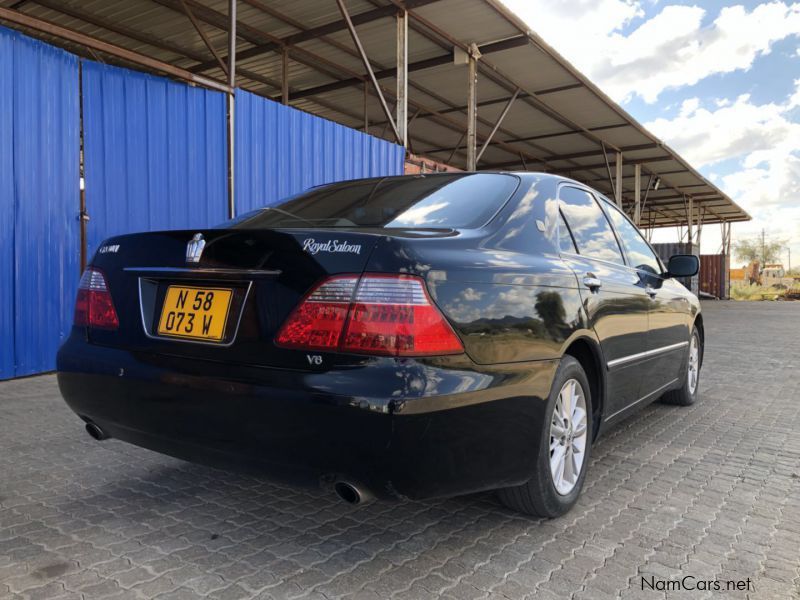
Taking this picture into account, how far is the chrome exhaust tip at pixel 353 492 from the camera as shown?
180cm

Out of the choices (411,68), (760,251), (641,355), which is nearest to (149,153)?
(641,355)

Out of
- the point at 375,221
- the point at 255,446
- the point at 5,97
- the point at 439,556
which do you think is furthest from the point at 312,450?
the point at 5,97

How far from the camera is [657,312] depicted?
3.67 m

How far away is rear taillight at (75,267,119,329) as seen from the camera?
233 cm

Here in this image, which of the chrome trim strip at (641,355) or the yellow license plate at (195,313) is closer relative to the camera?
the yellow license plate at (195,313)

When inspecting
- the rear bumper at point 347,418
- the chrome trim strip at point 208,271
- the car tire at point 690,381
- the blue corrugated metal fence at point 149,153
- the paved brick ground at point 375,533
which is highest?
the blue corrugated metal fence at point 149,153

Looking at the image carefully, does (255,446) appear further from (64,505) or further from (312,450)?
(64,505)

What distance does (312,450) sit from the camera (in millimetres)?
1808

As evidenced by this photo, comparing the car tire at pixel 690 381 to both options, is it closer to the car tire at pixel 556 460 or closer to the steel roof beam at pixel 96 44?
the car tire at pixel 556 460

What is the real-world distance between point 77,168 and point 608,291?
5.00 meters

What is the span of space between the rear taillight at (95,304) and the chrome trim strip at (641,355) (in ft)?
7.31

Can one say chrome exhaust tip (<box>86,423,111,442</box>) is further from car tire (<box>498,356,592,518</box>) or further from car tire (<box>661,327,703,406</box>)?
car tire (<box>661,327,703,406</box>)

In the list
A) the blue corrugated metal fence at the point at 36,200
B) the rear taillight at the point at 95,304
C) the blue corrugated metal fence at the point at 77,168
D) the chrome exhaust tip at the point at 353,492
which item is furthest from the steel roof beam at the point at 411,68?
the chrome exhaust tip at the point at 353,492

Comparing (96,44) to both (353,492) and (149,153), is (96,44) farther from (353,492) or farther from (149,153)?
(353,492)
